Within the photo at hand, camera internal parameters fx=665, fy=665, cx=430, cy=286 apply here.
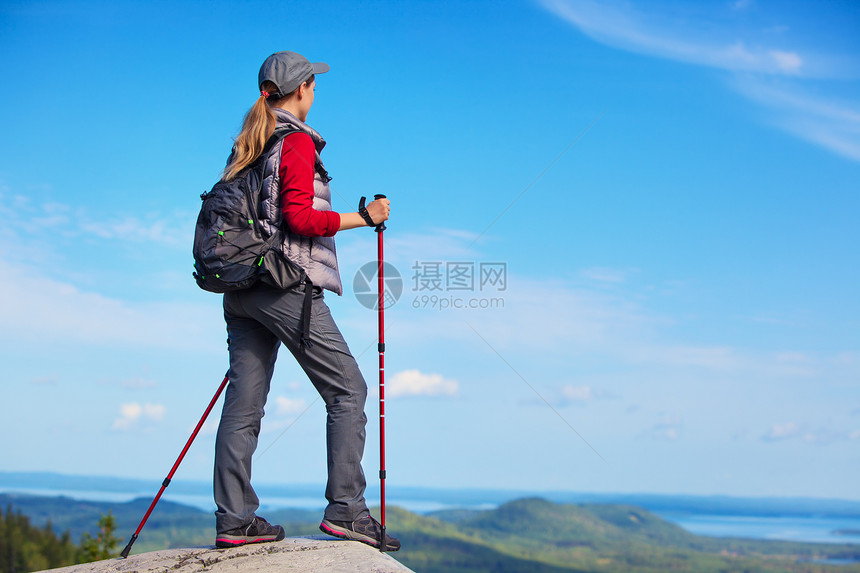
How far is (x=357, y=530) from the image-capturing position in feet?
15.5

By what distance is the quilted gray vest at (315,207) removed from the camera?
446 centimetres

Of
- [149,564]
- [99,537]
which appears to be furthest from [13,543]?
[149,564]

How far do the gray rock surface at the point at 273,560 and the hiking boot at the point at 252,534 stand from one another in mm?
44

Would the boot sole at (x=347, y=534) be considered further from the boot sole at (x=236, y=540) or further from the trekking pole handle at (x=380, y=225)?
the trekking pole handle at (x=380, y=225)

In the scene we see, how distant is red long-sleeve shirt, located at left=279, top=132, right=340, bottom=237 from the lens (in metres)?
4.38

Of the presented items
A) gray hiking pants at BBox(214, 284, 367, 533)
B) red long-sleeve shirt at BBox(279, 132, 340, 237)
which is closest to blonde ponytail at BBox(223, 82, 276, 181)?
red long-sleeve shirt at BBox(279, 132, 340, 237)

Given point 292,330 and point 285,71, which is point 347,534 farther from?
point 285,71

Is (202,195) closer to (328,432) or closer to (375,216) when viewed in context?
(375,216)

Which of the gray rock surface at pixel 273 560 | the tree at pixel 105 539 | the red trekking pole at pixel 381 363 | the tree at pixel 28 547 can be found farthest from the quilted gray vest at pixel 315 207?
the tree at pixel 28 547

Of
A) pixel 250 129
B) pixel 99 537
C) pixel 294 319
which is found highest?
pixel 250 129

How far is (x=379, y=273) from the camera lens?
5.04 meters

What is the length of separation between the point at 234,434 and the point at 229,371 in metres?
0.48

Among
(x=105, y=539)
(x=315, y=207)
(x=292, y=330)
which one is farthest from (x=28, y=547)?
(x=315, y=207)

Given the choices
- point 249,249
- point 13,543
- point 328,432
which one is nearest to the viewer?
point 249,249
